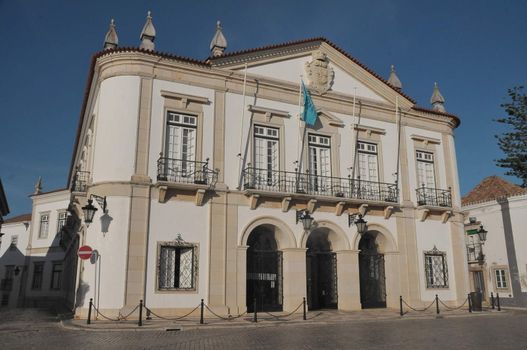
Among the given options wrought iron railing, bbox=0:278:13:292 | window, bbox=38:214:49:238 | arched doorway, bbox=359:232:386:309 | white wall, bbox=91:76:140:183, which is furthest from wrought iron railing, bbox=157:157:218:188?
wrought iron railing, bbox=0:278:13:292

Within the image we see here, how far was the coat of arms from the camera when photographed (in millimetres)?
19469

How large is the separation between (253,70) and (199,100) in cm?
272

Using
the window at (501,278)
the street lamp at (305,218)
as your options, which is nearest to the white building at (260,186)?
the street lamp at (305,218)

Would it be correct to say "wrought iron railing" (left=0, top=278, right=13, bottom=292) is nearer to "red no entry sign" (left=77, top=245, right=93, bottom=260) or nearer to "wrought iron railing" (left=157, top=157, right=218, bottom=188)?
"red no entry sign" (left=77, top=245, right=93, bottom=260)

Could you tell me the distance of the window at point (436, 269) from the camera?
65.5 ft

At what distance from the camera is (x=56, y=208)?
36.4 m

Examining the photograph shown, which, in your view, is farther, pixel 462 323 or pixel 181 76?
pixel 181 76

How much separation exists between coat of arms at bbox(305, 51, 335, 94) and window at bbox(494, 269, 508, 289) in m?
14.8

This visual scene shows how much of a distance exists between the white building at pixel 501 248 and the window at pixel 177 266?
50.4 ft

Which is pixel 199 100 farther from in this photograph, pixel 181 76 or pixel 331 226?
pixel 331 226

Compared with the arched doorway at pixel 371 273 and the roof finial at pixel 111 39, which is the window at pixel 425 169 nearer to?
the arched doorway at pixel 371 273

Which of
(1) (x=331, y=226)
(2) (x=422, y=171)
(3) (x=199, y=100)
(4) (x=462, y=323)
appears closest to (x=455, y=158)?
(2) (x=422, y=171)

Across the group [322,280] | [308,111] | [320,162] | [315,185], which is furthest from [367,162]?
[322,280]

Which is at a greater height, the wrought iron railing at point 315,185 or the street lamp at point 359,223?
the wrought iron railing at point 315,185
